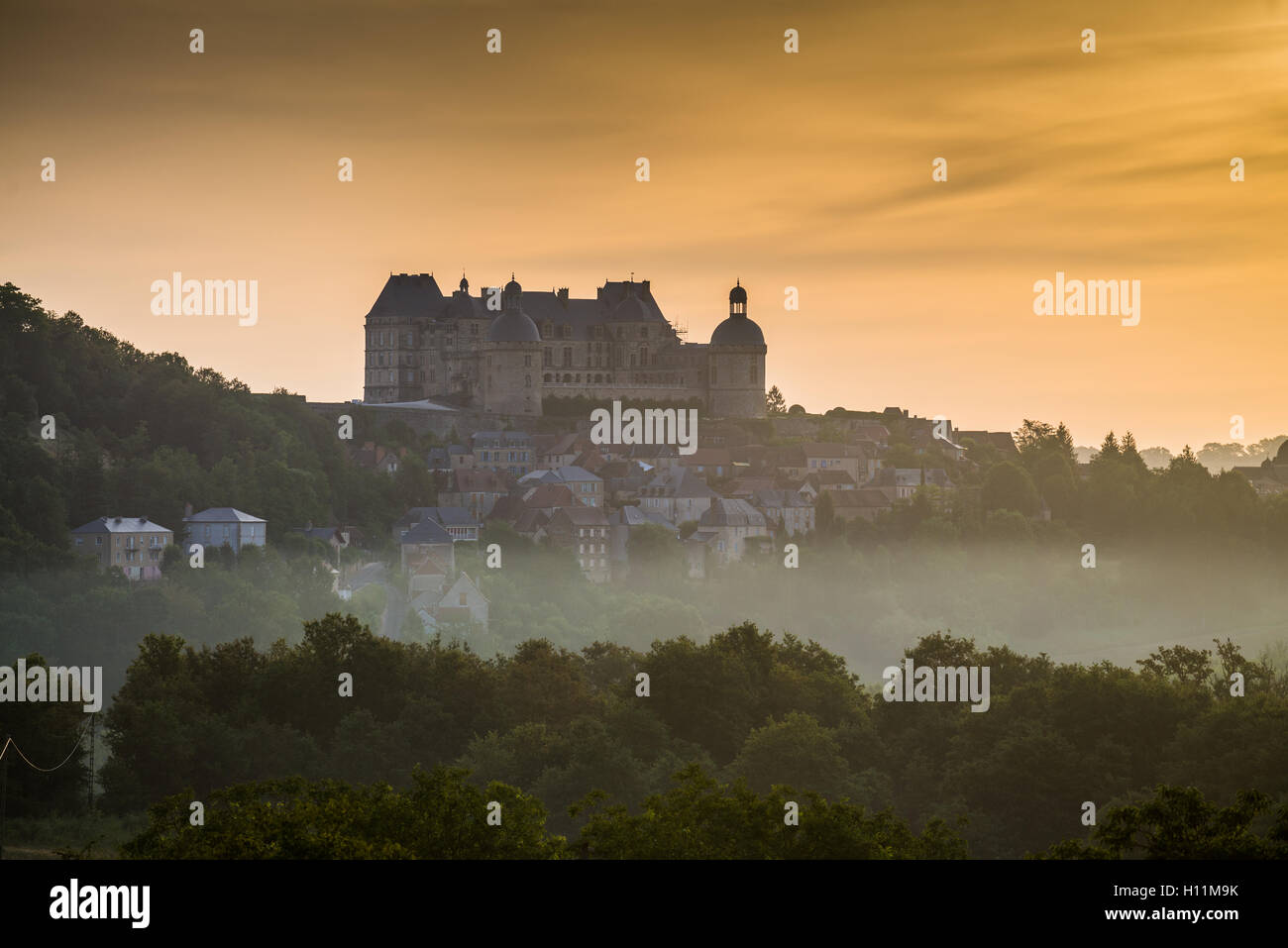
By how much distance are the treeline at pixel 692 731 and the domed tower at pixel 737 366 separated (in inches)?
2685

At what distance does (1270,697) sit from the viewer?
4941 cm

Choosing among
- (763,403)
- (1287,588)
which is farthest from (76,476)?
(1287,588)

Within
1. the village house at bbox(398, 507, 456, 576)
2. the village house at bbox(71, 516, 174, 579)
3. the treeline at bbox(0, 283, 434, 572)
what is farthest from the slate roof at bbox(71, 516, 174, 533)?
the village house at bbox(398, 507, 456, 576)

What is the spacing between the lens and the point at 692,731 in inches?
1953

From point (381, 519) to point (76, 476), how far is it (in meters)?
18.9

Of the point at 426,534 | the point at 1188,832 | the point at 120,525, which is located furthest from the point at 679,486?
the point at 1188,832

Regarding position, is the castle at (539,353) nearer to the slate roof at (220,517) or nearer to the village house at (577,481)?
the village house at (577,481)

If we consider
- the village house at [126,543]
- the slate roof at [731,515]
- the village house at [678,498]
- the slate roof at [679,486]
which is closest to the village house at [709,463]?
the slate roof at [679,486]

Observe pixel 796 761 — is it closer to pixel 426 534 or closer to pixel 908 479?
pixel 426 534

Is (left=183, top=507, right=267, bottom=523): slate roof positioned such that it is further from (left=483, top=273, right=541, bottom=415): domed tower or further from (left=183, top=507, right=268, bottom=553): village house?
(left=483, top=273, right=541, bottom=415): domed tower

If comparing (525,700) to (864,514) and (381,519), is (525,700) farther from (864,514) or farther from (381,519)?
(864,514)

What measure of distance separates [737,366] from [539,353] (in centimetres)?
1446

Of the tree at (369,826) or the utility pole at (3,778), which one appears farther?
the utility pole at (3,778)

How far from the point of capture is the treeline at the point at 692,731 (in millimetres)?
42594
